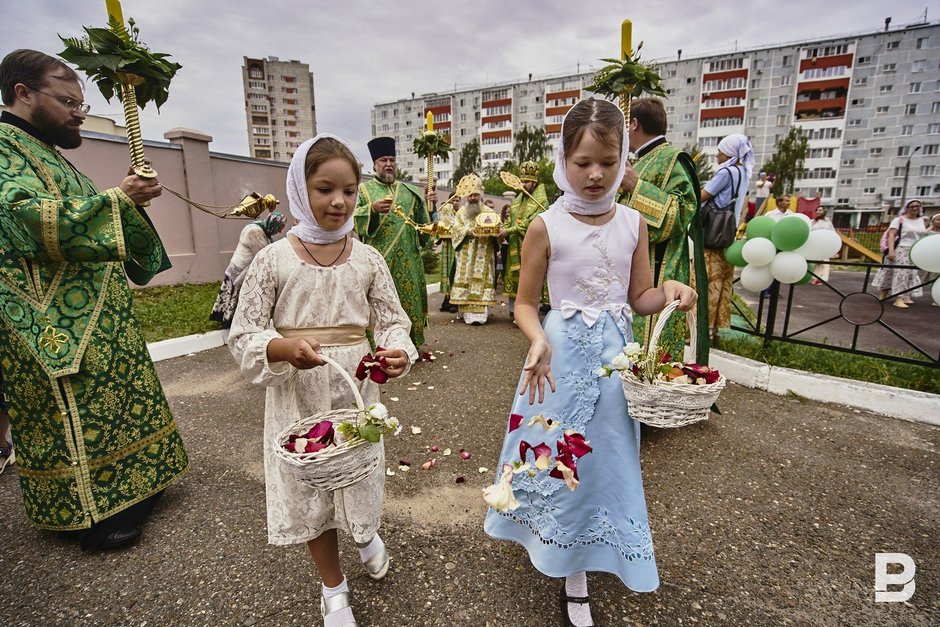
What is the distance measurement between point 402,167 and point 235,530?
91.2m

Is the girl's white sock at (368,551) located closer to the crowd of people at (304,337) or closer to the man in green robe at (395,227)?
the crowd of people at (304,337)

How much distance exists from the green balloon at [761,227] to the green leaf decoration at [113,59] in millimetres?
5447

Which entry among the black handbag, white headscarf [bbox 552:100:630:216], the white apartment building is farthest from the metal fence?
the white apartment building

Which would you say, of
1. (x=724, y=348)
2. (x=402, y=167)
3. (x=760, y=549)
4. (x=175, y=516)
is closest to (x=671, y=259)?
(x=760, y=549)

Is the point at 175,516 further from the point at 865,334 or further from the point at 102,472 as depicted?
the point at 865,334

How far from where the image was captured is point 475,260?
7844 mm

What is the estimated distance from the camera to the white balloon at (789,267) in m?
4.76

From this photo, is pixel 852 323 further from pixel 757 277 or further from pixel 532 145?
pixel 532 145

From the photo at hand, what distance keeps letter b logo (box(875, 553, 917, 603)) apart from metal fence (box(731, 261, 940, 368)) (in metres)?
2.56

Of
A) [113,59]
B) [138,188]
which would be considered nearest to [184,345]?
[138,188]

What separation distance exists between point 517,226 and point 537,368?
6228mm

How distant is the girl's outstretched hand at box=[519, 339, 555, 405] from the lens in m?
1.63

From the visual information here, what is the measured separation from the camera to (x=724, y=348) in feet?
18.2

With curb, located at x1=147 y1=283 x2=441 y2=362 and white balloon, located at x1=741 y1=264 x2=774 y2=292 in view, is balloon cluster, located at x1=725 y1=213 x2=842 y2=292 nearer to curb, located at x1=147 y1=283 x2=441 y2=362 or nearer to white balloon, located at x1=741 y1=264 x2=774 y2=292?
white balloon, located at x1=741 y1=264 x2=774 y2=292
